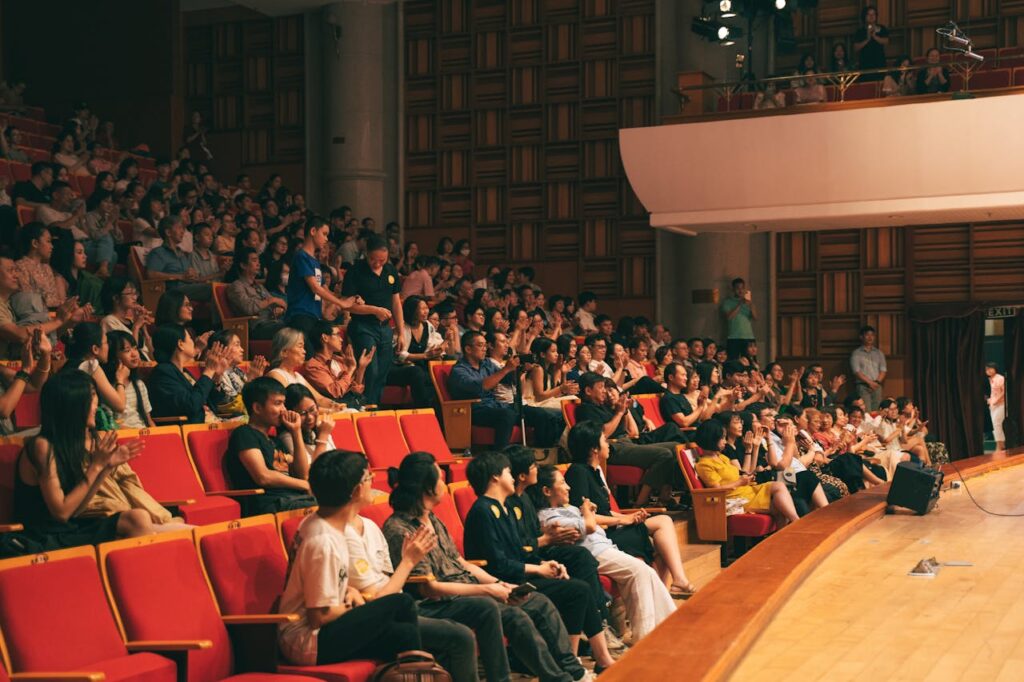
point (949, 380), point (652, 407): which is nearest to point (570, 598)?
point (652, 407)

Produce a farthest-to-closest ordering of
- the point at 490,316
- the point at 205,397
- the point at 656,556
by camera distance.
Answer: the point at 490,316, the point at 656,556, the point at 205,397

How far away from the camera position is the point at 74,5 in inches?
461

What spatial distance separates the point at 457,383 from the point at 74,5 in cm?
758

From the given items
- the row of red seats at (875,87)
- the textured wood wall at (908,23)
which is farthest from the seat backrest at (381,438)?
the textured wood wall at (908,23)

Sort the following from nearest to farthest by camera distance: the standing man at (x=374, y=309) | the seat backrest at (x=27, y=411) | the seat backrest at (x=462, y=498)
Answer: the seat backrest at (x=462, y=498)
the seat backrest at (x=27, y=411)
the standing man at (x=374, y=309)

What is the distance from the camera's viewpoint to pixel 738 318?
10.6 metres

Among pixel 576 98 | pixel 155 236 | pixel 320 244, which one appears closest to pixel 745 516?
pixel 320 244

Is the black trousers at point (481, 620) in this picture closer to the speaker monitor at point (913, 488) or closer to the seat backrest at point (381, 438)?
the seat backrest at point (381, 438)

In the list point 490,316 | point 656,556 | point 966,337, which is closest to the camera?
point 656,556

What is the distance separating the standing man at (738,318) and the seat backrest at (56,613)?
831 centimetres

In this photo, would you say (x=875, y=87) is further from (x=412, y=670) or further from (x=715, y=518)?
(x=412, y=670)

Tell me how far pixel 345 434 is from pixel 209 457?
0.85 meters

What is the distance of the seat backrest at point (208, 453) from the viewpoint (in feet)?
12.9

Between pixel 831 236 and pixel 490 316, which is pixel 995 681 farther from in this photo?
pixel 831 236
